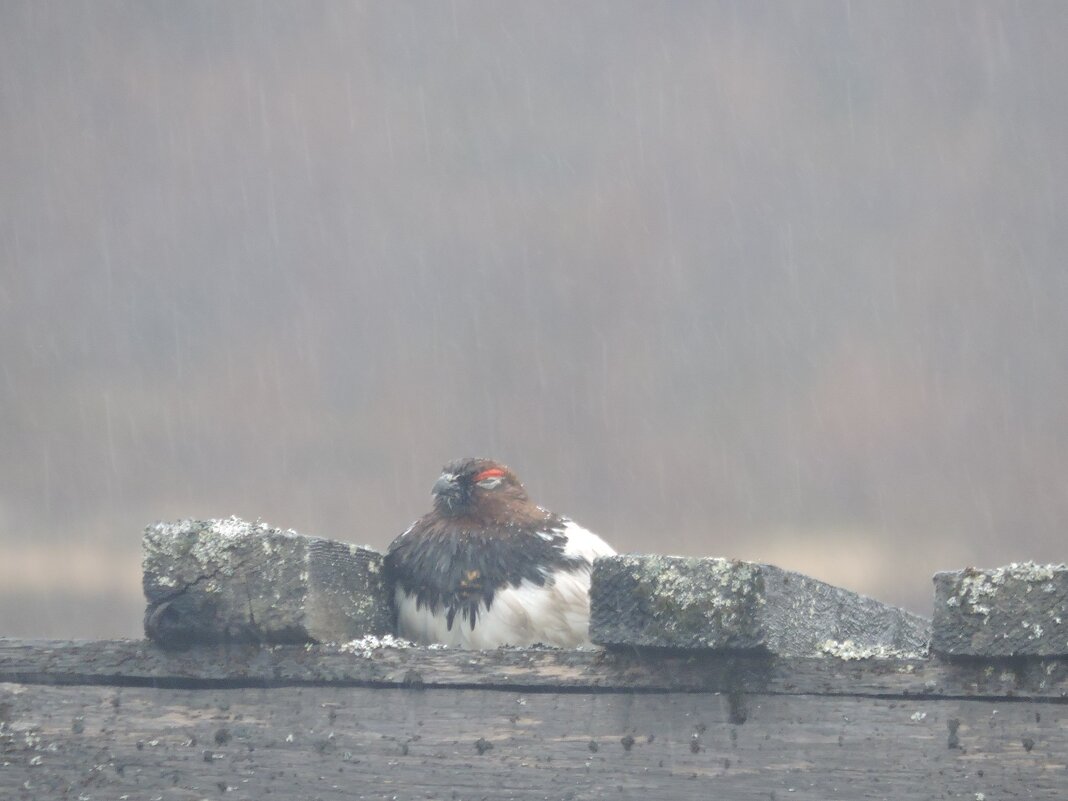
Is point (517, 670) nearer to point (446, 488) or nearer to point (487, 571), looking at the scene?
point (487, 571)

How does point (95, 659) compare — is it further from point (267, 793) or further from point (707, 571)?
point (707, 571)

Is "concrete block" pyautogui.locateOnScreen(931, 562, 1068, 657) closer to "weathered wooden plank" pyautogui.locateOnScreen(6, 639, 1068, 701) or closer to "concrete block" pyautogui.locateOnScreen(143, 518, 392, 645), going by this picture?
"weathered wooden plank" pyautogui.locateOnScreen(6, 639, 1068, 701)

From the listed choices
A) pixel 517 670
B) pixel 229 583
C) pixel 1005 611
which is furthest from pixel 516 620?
pixel 1005 611

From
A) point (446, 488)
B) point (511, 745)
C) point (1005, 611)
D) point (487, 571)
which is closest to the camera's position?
point (1005, 611)

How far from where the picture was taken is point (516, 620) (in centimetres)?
370

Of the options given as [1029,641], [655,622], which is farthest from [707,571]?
[1029,641]

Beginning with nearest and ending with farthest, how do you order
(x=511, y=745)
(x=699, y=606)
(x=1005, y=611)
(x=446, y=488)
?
(x=1005, y=611) → (x=699, y=606) → (x=511, y=745) → (x=446, y=488)

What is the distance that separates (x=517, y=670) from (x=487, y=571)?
0.90 metres

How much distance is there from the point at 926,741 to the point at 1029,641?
12.1 inches

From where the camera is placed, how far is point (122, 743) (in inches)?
122

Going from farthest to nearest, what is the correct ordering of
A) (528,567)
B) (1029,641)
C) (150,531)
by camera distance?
(528,567) < (150,531) < (1029,641)

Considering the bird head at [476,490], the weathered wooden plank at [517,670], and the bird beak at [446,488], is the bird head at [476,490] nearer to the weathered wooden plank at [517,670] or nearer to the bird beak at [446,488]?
the bird beak at [446,488]

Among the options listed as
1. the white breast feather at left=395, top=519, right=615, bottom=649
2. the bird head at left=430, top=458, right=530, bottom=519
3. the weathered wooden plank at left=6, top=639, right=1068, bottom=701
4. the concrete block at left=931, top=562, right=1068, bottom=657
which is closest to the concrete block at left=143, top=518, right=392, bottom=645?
the weathered wooden plank at left=6, top=639, right=1068, bottom=701

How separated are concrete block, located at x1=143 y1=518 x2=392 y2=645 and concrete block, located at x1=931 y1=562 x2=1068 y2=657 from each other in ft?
4.85
